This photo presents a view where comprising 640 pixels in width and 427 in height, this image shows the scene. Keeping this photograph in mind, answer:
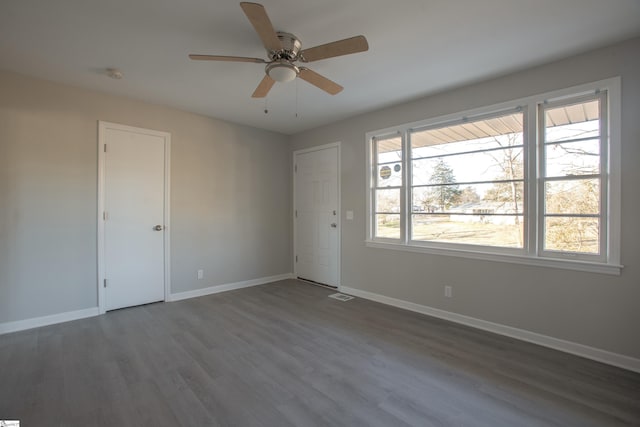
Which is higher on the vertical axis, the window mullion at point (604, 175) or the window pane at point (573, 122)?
the window pane at point (573, 122)

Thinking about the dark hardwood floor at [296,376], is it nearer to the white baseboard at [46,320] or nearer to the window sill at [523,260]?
the white baseboard at [46,320]

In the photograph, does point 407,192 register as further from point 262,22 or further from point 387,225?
point 262,22

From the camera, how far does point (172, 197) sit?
13.4 ft

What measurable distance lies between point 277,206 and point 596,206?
427 cm

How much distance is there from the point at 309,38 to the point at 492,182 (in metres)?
2.38

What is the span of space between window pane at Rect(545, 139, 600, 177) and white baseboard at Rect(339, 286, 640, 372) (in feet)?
5.08

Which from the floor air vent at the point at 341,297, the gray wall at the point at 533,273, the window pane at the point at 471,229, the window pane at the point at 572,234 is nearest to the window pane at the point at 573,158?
the gray wall at the point at 533,273

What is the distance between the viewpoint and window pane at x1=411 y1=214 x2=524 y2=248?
119 inches

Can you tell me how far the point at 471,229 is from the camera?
10.8 ft

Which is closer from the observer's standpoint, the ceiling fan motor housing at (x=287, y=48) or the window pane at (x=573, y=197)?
the ceiling fan motor housing at (x=287, y=48)

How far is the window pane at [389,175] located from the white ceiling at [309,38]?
992 mm

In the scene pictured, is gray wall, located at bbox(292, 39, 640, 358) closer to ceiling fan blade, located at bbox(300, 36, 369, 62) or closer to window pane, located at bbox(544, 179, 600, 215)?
window pane, located at bbox(544, 179, 600, 215)

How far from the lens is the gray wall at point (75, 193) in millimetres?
3021

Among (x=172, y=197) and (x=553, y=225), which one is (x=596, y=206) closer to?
(x=553, y=225)
